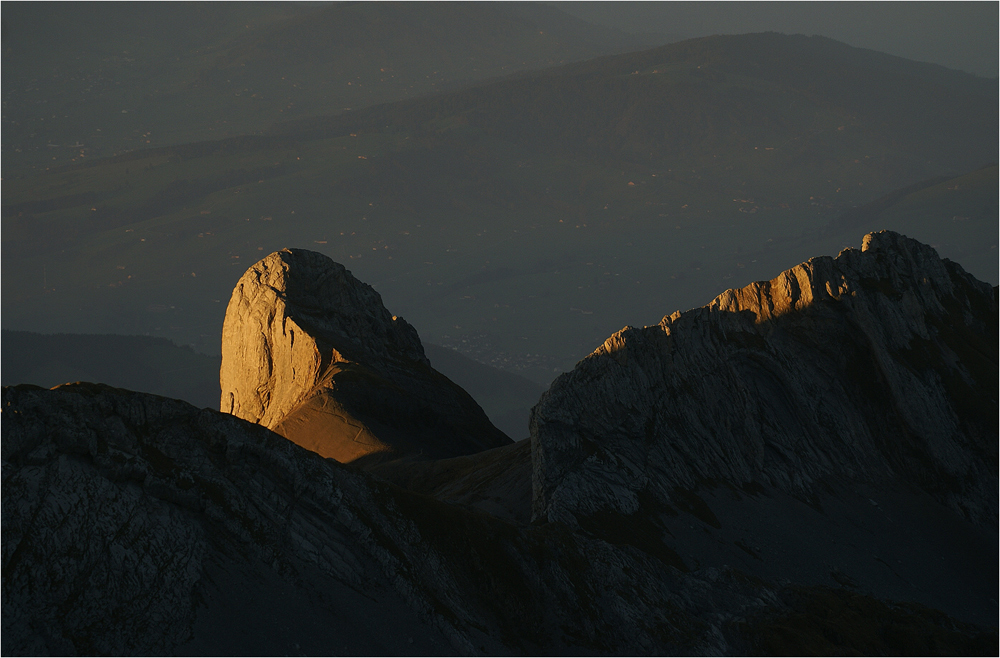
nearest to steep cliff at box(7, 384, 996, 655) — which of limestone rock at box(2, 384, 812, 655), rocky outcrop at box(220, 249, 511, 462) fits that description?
limestone rock at box(2, 384, 812, 655)

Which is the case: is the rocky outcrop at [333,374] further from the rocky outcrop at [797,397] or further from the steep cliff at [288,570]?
the steep cliff at [288,570]

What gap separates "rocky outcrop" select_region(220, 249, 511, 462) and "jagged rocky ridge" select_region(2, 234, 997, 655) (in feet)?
30.7

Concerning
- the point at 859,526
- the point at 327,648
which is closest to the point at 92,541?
Answer: the point at 327,648

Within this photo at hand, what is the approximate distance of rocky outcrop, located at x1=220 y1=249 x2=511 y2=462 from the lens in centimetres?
5750

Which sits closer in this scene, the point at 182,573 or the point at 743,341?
the point at 182,573

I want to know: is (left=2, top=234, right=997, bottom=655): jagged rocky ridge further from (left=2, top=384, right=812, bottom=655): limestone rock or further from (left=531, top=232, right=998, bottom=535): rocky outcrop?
(left=531, top=232, right=998, bottom=535): rocky outcrop

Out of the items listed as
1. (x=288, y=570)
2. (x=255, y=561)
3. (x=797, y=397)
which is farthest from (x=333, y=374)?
(x=255, y=561)

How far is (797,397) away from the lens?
51.2m

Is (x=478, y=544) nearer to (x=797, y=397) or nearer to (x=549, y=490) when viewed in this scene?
(x=549, y=490)

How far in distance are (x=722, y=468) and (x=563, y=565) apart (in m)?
17.5

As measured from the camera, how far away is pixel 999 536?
155 ft

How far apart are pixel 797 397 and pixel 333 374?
31.3m

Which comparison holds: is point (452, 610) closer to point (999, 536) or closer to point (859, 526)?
point (859, 526)

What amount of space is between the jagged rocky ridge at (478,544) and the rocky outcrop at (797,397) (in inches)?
10.4
